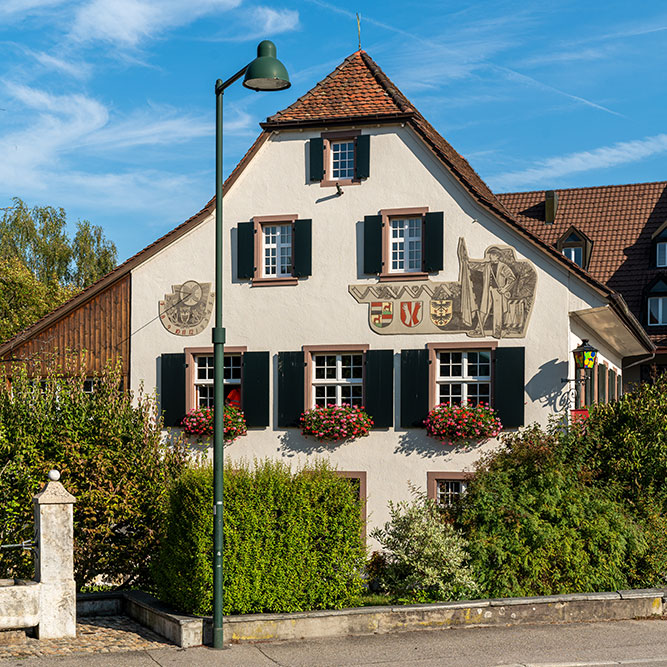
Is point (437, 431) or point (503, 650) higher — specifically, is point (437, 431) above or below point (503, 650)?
above

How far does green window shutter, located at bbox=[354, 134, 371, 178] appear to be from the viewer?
742 inches

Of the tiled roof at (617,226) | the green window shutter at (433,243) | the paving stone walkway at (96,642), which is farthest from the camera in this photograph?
the tiled roof at (617,226)

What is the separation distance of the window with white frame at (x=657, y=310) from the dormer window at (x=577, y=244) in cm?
237

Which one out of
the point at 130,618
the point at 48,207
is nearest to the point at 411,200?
the point at 130,618

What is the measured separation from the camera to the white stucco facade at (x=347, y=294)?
17766mm

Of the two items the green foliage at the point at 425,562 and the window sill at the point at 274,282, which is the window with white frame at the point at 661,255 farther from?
the green foliage at the point at 425,562

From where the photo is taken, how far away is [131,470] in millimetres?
14516

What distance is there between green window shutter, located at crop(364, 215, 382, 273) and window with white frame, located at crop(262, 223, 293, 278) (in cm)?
158

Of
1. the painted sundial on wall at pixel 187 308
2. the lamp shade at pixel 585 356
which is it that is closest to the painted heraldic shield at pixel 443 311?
the lamp shade at pixel 585 356

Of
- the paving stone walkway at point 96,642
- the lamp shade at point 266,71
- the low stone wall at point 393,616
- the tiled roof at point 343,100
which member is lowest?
the paving stone walkway at point 96,642

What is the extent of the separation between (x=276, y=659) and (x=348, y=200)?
1020cm

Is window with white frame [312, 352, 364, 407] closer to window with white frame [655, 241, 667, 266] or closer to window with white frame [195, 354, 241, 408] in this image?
window with white frame [195, 354, 241, 408]

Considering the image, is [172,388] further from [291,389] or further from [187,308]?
[291,389]

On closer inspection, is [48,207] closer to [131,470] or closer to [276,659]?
[131,470]
